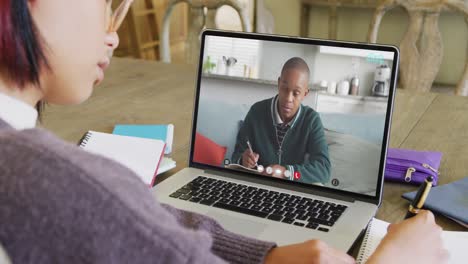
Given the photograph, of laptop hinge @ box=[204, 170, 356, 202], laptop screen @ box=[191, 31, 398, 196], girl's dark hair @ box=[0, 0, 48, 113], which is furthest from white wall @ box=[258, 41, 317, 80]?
girl's dark hair @ box=[0, 0, 48, 113]

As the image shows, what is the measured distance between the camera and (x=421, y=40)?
1983 mm

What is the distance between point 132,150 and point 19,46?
563 millimetres

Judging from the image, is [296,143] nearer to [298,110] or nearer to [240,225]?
[298,110]

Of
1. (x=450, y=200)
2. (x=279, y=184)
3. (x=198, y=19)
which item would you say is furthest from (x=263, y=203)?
(x=198, y=19)

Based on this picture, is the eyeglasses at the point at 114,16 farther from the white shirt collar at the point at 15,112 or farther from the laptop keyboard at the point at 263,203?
the laptop keyboard at the point at 263,203

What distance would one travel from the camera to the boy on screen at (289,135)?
1.04 metres

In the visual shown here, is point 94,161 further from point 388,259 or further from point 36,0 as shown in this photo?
point 388,259

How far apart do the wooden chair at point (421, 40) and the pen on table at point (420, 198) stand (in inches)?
42.1

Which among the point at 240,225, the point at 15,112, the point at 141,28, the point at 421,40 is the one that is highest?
the point at 15,112

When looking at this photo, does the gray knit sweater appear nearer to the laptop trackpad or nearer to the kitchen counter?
the laptop trackpad

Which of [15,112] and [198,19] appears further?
[198,19]

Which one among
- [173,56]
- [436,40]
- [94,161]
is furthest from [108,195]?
[173,56]

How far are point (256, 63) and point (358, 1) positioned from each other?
3.12m

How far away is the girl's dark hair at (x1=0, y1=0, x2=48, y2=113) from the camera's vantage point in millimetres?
549
